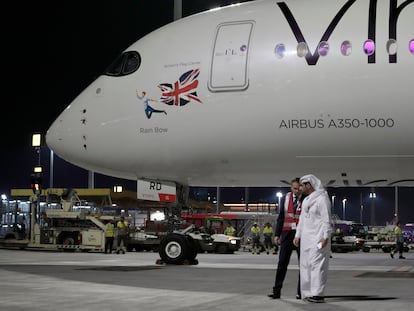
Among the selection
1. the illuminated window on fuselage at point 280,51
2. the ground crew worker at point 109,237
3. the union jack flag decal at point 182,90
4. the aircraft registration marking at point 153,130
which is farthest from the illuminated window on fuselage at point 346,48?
the ground crew worker at point 109,237

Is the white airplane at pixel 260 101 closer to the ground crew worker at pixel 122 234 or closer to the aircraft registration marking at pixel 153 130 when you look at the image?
the aircraft registration marking at pixel 153 130

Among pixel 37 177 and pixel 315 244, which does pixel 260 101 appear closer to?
pixel 315 244

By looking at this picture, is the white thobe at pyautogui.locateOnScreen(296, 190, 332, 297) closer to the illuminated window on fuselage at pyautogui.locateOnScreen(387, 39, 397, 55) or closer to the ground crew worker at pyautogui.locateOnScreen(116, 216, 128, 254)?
the illuminated window on fuselage at pyautogui.locateOnScreen(387, 39, 397, 55)

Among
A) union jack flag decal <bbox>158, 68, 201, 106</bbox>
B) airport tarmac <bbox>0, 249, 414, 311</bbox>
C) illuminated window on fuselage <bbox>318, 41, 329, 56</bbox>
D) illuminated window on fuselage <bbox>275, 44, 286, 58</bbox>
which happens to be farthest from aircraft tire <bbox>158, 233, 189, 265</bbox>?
illuminated window on fuselage <bbox>318, 41, 329, 56</bbox>

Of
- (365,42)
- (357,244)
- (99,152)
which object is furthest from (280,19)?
→ (357,244)

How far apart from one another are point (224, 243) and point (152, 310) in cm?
2589

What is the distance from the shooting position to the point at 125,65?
16.2 m

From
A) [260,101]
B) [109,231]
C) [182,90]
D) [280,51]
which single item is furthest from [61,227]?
[280,51]

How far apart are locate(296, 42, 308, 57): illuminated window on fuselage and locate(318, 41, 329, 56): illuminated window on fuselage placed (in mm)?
291

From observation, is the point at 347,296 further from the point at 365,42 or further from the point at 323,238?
the point at 365,42

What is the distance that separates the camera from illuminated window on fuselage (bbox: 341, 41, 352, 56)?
524 inches

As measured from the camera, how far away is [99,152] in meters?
15.8

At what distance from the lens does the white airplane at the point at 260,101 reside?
1321 cm

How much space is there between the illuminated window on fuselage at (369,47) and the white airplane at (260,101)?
0.09 feet
